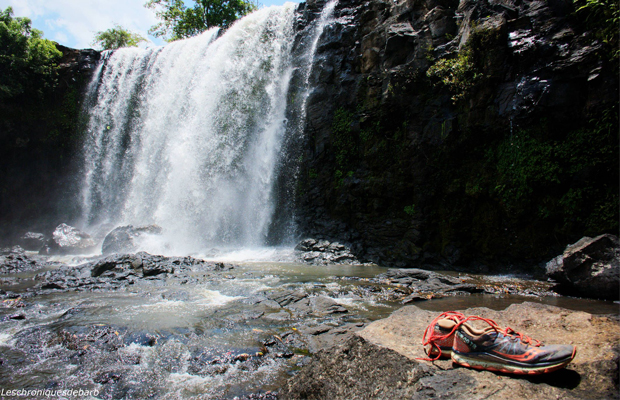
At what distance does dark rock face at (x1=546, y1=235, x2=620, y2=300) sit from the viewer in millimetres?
5891

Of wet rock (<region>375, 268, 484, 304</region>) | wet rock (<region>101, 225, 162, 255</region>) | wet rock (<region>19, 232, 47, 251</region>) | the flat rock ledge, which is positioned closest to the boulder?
wet rock (<region>101, 225, 162, 255</region>)

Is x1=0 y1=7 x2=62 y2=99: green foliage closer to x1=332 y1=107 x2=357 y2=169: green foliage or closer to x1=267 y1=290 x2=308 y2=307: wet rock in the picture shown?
x1=332 y1=107 x2=357 y2=169: green foliage

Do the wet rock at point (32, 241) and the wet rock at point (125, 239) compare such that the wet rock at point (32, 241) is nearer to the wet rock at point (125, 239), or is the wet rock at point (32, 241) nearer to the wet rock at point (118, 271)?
the wet rock at point (125, 239)

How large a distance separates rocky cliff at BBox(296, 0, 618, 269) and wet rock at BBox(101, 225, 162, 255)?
6.77 m

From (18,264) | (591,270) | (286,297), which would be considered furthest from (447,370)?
(18,264)

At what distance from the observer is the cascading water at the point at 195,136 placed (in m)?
15.6

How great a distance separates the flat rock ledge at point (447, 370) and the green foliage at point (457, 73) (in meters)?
8.68

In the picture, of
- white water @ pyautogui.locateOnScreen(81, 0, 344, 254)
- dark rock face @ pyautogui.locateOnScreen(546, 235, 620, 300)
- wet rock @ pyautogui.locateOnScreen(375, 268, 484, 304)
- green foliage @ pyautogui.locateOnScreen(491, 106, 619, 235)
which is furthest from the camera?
white water @ pyautogui.locateOnScreen(81, 0, 344, 254)

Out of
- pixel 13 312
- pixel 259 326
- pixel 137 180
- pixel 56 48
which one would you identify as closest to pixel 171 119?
pixel 137 180


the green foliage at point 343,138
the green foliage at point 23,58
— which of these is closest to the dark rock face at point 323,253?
the green foliage at point 343,138

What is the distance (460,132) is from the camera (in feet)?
35.1

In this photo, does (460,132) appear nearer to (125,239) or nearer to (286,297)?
(286,297)

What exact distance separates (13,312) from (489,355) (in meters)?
6.90

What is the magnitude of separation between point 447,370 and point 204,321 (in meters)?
3.78
